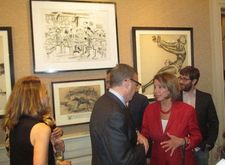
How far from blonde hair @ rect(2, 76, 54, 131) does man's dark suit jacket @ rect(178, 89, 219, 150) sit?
1.90 m

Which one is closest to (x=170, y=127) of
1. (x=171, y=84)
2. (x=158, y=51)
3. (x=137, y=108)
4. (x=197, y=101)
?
(x=171, y=84)

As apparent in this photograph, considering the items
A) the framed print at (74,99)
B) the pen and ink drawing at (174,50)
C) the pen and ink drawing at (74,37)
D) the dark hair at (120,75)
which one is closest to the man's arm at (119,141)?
the dark hair at (120,75)

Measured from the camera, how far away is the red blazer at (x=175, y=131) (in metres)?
2.78

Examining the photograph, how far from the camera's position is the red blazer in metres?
2.78

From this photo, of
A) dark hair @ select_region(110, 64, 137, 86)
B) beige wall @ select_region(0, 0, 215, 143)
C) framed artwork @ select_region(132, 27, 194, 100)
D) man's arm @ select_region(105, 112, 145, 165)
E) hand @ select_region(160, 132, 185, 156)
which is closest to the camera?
man's arm @ select_region(105, 112, 145, 165)

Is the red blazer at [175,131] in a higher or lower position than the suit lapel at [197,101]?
lower

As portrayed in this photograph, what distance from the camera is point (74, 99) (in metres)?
3.30

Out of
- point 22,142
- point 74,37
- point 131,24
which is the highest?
point 131,24

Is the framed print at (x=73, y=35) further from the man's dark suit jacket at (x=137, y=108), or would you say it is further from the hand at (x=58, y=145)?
the hand at (x=58, y=145)

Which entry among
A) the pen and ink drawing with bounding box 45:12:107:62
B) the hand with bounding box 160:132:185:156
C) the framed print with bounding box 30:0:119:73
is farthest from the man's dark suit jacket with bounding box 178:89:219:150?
the pen and ink drawing with bounding box 45:12:107:62

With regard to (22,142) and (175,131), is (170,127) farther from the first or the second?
(22,142)

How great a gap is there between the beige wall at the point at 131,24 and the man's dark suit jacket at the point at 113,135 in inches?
46.5

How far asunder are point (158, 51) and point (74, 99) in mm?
1174

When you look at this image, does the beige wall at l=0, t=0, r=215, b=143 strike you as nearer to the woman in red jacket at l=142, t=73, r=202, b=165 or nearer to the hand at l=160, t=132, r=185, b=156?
the woman in red jacket at l=142, t=73, r=202, b=165
